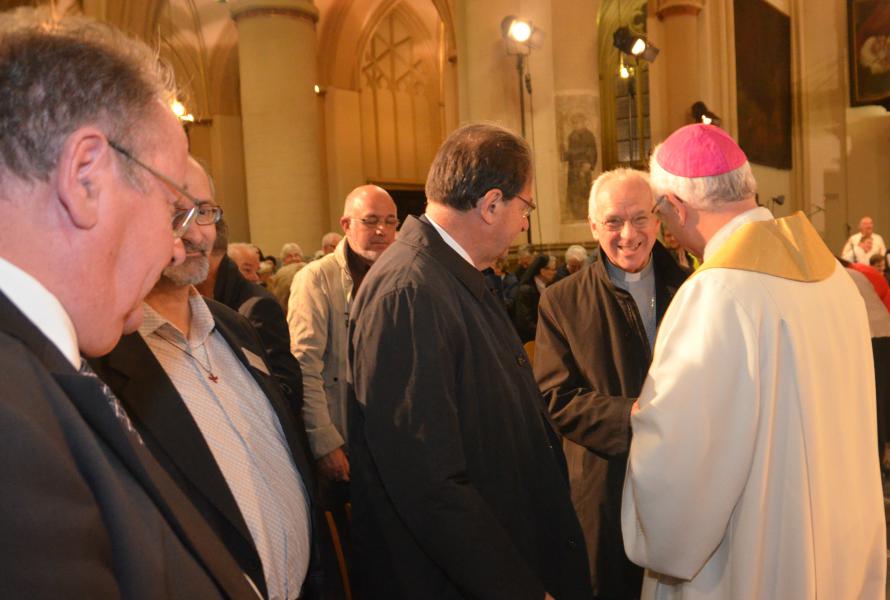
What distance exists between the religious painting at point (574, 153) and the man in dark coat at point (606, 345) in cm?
556

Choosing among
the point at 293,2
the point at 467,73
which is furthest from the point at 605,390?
the point at 293,2

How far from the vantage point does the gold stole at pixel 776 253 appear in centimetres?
164

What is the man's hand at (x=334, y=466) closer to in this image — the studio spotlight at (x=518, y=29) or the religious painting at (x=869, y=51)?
the studio spotlight at (x=518, y=29)

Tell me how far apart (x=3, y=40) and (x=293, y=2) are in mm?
11140

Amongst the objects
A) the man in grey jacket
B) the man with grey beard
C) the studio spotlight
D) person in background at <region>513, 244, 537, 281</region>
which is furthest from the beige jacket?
the studio spotlight

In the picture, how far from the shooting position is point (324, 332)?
3.39 metres

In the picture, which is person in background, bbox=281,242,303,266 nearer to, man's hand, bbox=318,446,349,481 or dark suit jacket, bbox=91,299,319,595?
man's hand, bbox=318,446,349,481

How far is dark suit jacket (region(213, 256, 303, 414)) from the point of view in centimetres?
281

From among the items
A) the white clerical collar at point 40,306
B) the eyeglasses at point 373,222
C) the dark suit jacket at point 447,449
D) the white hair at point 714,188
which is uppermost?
the eyeglasses at point 373,222

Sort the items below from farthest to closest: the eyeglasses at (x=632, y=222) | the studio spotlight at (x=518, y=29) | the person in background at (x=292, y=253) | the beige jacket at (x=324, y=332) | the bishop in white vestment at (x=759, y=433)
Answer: the person in background at (x=292, y=253)
the studio spotlight at (x=518, y=29)
the beige jacket at (x=324, y=332)
the eyeglasses at (x=632, y=222)
the bishop in white vestment at (x=759, y=433)

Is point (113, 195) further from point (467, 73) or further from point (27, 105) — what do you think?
point (467, 73)

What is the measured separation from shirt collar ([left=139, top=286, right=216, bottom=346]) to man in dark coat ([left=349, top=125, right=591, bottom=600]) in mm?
387

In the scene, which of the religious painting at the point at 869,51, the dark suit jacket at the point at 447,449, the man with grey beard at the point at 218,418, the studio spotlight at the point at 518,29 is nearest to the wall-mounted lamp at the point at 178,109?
the man with grey beard at the point at 218,418

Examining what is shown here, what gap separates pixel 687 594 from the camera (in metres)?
1.73
